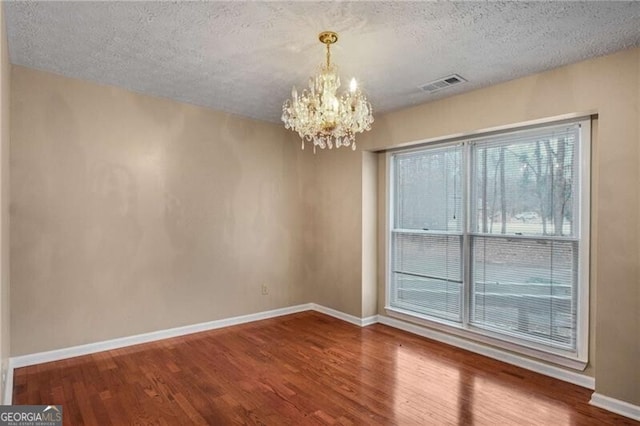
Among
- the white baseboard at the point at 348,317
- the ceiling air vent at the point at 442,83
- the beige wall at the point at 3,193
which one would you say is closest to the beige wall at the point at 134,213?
the white baseboard at the point at 348,317

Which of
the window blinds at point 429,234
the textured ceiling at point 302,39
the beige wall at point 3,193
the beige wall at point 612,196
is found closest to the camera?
the beige wall at point 3,193

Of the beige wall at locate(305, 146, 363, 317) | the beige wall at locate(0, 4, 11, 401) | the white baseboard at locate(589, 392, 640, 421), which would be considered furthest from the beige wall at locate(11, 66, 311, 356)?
the white baseboard at locate(589, 392, 640, 421)

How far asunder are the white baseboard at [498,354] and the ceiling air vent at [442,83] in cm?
267

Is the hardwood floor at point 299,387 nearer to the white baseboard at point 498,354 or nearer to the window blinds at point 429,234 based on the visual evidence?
the white baseboard at point 498,354

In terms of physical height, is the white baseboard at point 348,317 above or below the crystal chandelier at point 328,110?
below

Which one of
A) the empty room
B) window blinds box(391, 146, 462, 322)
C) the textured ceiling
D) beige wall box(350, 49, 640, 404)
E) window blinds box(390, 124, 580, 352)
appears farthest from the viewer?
window blinds box(391, 146, 462, 322)

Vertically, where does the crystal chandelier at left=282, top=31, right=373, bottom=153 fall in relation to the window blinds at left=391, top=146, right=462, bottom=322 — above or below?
above

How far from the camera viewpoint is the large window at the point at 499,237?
10.6 ft

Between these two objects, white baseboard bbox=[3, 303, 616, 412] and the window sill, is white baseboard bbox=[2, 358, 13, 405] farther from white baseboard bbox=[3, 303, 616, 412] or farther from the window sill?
the window sill

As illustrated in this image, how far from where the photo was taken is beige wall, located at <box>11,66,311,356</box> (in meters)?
3.36

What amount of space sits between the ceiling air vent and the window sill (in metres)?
2.54

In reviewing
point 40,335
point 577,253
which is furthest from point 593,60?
point 40,335

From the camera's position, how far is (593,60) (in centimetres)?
291

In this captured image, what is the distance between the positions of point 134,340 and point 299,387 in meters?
2.03
